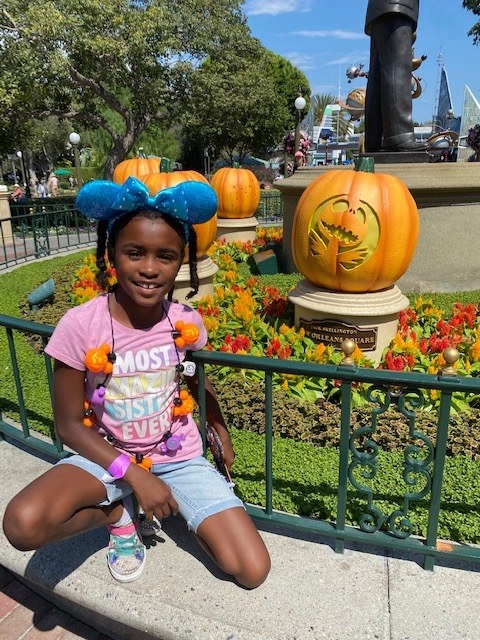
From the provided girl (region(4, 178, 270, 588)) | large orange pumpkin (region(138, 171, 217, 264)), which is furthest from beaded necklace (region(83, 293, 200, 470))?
large orange pumpkin (region(138, 171, 217, 264))

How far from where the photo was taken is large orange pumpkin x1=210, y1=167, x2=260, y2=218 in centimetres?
965

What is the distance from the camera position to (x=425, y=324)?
4.74 metres

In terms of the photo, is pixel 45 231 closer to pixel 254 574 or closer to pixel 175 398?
pixel 175 398

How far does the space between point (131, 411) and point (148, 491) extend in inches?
12.7

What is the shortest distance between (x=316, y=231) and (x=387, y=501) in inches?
83.7

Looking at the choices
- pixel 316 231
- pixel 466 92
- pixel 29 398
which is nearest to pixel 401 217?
pixel 316 231

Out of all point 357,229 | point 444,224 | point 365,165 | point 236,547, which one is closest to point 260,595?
point 236,547

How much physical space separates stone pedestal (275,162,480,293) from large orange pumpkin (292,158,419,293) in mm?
1843

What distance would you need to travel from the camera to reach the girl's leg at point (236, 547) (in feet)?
6.61

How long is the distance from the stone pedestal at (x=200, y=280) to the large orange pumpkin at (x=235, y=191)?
4.24m

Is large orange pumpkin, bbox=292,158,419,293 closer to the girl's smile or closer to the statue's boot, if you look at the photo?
the girl's smile

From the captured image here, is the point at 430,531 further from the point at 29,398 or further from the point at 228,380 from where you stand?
the point at 29,398

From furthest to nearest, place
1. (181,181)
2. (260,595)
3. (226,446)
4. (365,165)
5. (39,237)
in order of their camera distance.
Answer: (39,237) < (181,181) < (365,165) < (226,446) < (260,595)

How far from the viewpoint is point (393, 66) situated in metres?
5.68
